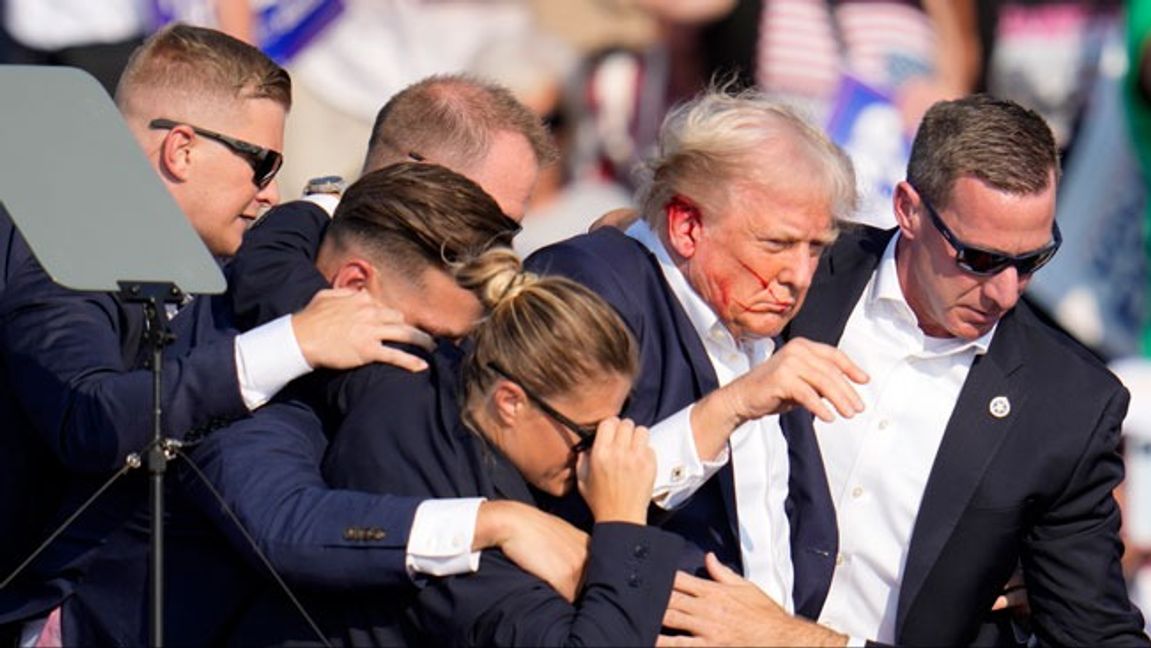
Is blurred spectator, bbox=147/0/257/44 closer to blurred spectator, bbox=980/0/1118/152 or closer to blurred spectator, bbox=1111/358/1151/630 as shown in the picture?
blurred spectator, bbox=980/0/1118/152

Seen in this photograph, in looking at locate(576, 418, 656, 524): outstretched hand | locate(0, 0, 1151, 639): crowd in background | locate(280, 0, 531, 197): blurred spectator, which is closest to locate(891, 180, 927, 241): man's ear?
locate(576, 418, 656, 524): outstretched hand

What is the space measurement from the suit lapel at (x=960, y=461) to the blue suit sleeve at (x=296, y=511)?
137 centimetres

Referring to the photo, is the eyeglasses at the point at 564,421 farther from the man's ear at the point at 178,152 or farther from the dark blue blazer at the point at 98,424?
the man's ear at the point at 178,152

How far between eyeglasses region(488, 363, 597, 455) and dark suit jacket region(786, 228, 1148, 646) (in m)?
1.10

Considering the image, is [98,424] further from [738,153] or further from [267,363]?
[738,153]

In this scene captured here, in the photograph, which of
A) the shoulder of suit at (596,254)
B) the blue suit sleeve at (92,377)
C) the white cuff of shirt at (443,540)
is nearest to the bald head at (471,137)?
the shoulder of suit at (596,254)

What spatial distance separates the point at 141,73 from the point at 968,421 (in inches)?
73.3

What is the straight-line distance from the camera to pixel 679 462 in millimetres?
4051

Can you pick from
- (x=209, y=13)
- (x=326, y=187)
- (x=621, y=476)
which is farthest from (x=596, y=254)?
(x=209, y=13)

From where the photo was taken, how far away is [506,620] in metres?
3.75

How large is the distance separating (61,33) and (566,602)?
341cm

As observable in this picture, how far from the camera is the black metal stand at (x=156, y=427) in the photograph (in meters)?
3.70

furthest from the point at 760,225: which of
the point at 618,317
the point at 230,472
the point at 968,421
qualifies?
the point at 230,472

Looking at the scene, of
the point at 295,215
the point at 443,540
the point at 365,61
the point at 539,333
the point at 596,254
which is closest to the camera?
the point at 443,540
